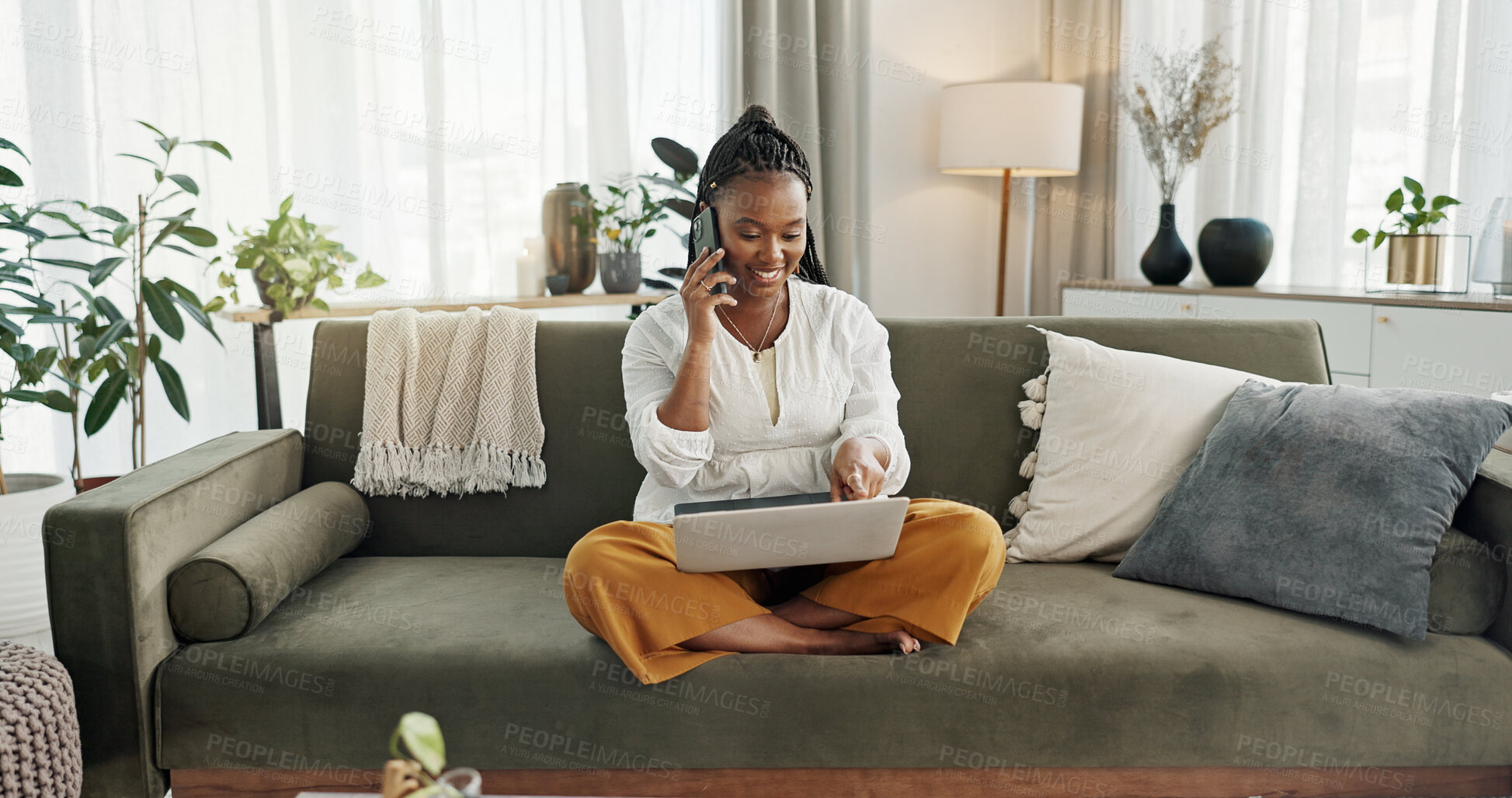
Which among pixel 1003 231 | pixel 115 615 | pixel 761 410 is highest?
pixel 1003 231

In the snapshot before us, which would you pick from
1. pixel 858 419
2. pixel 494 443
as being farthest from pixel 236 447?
pixel 858 419

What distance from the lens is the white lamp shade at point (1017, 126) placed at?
3.52 metres

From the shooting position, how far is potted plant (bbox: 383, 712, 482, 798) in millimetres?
666

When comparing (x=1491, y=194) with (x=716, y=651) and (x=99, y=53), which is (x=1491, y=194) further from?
(x=99, y=53)

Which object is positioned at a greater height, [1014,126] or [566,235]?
[1014,126]

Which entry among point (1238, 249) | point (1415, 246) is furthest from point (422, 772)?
point (1238, 249)

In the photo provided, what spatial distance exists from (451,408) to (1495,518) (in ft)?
5.27

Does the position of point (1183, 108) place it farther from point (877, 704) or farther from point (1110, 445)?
point (877, 704)

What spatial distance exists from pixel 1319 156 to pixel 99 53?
346 cm

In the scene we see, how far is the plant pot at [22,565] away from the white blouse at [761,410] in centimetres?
117

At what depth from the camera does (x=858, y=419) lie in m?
1.61

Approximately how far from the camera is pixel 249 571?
55.9 inches

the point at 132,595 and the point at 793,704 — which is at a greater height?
the point at 132,595

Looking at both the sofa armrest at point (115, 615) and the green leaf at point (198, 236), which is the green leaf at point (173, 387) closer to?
the green leaf at point (198, 236)
